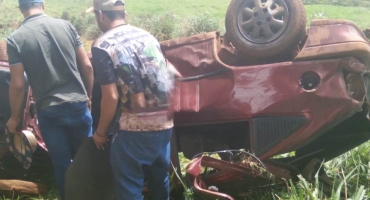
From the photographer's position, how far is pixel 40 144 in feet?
13.1

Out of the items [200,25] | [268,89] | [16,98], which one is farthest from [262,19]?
[200,25]

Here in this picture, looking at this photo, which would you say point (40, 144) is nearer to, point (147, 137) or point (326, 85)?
point (147, 137)

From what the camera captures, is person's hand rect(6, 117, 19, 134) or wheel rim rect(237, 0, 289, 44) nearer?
wheel rim rect(237, 0, 289, 44)

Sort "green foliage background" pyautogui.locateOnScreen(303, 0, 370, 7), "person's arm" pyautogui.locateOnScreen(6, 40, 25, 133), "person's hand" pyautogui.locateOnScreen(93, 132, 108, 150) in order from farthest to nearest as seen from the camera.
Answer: "green foliage background" pyautogui.locateOnScreen(303, 0, 370, 7)
"person's arm" pyautogui.locateOnScreen(6, 40, 25, 133)
"person's hand" pyautogui.locateOnScreen(93, 132, 108, 150)

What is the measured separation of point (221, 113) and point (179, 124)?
0.35 meters

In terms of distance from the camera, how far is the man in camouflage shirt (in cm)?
281

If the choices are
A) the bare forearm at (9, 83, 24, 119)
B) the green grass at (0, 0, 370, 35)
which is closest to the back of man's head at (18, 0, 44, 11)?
the bare forearm at (9, 83, 24, 119)

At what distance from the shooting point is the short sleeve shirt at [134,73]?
9.20ft

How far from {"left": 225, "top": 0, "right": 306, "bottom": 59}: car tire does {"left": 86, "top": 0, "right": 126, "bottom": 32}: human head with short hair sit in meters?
0.84

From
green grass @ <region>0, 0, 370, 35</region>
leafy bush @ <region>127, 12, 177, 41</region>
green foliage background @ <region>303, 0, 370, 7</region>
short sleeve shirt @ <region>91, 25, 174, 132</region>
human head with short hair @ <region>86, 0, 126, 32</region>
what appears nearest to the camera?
short sleeve shirt @ <region>91, 25, 174, 132</region>

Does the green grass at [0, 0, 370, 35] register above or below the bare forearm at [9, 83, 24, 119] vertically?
below

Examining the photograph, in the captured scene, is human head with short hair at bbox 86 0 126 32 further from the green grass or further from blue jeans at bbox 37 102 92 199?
the green grass

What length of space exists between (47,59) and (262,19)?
5.19ft

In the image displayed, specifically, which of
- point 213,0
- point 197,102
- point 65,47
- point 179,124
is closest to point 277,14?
point 197,102
